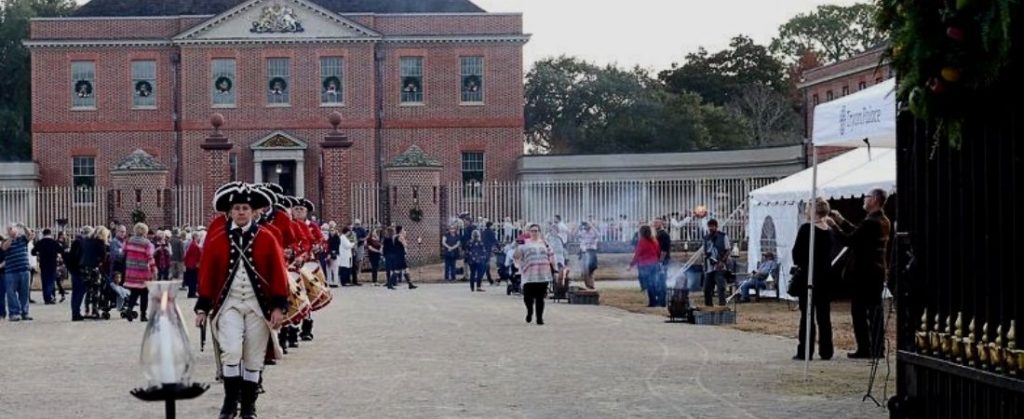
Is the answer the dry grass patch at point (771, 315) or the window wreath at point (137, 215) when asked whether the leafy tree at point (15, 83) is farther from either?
the dry grass patch at point (771, 315)

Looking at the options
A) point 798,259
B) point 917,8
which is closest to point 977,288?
point 917,8

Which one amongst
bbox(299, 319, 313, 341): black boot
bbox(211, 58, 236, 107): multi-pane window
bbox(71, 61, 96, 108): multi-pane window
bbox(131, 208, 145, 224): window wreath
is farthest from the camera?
bbox(71, 61, 96, 108): multi-pane window

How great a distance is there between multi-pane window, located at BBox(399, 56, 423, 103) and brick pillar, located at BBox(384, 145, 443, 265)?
12.5 metres

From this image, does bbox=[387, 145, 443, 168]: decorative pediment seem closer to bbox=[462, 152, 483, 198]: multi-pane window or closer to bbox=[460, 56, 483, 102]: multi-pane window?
bbox=[462, 152, 483, 198]: multi-pane window

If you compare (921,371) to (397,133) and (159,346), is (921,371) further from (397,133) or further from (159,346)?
(397,133)

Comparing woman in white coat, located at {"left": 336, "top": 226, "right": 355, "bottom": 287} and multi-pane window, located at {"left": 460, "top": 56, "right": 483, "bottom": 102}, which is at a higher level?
multi-pane window, located at {"left": 460, "top": 56, "right": 483, "bottom": 102}

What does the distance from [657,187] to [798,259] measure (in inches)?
1467

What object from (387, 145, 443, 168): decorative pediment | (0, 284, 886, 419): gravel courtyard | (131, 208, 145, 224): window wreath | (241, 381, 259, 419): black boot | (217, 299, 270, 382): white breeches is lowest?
(0, 284, 886, 419): gravel courtyard

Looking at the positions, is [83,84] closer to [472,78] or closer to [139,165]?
[139,165]

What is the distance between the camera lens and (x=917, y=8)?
8.48 metres

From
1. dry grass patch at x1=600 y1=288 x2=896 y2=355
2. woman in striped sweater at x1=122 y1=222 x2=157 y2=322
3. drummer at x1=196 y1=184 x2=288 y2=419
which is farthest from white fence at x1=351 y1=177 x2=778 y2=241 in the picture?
drummer at x1=196 y1=184 x2=288 y2=419

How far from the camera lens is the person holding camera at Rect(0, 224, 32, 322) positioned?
89.1ft

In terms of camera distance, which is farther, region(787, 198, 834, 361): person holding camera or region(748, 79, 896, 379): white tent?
region(787, 198, 834, 361): person holding camera

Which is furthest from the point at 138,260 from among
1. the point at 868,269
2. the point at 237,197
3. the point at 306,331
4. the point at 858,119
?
the point at 237,197
